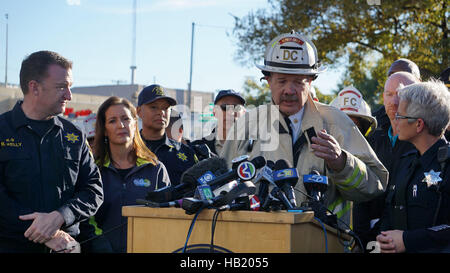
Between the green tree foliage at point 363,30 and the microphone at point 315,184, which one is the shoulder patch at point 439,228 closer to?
the microphone at point 315,184

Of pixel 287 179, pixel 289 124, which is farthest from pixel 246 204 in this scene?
pixel 289 124

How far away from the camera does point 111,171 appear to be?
492 centimetres

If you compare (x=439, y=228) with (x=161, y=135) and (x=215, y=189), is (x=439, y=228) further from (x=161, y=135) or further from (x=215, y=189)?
(x=161, y=135)

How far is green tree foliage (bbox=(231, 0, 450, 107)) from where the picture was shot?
1434 centimetres

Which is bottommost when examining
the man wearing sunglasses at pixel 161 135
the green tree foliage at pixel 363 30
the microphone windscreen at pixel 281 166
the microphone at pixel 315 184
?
the microphone at pixel 315 184

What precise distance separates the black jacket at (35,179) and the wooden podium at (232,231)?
3.99 feet

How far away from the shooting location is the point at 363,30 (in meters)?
15.8

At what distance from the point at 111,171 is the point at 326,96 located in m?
14.2

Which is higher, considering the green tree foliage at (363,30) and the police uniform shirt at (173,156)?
the green tree foliage at (363,30)

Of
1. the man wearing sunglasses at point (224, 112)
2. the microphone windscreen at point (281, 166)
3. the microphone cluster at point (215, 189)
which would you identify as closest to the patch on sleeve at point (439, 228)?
the microphone windscreen at point (281, 166)

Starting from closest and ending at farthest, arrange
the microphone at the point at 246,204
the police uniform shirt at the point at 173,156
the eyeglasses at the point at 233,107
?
the microphone at the point at 246,204 < the police uniform shirt at the point at 173,156 < the eyeglasses at the point at 233,107

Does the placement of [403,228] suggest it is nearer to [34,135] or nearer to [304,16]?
[34,135]

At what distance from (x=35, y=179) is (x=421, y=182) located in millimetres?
2576

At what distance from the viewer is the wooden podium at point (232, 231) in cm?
255
